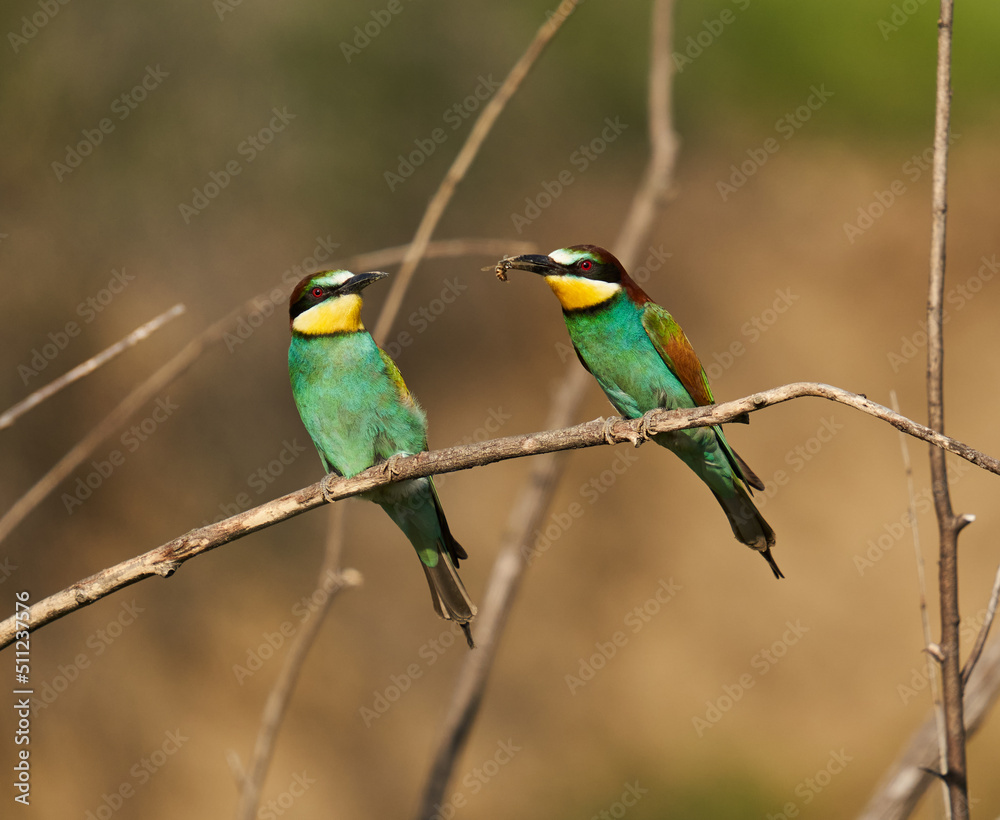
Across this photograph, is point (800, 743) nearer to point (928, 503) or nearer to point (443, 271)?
point (928, 503)

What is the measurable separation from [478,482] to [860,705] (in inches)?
98.8

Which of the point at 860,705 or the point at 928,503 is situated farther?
the point at 860,705

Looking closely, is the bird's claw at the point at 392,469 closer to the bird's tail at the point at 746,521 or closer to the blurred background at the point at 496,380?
the bird's tail at the point at 746,521

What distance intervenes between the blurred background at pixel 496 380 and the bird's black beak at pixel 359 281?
2210 millimetres

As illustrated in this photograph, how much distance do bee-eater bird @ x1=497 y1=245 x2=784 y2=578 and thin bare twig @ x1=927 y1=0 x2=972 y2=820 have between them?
0.55 m

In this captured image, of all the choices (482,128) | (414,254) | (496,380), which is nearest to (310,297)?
(414,254)

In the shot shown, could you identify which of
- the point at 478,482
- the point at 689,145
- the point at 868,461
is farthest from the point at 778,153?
the point at 478,482

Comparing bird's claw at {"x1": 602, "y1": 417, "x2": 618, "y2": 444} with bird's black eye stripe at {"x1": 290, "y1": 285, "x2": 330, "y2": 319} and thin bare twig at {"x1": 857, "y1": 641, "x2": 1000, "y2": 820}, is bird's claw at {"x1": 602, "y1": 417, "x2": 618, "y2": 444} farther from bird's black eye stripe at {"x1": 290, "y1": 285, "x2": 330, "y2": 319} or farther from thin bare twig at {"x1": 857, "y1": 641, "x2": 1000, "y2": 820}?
bird's black eye stripe at {"x1": 290, "y1": 285, "x2": 330, "y2": 319}

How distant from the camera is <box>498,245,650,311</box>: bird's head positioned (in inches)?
67.0

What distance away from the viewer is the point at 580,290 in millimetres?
1802

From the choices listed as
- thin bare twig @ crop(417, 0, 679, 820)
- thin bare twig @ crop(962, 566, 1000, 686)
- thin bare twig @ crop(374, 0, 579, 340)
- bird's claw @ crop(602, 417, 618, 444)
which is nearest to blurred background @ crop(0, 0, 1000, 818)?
thin bare twig @ crop(417, 0, 679, 820)

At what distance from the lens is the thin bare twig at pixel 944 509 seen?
1108 mm

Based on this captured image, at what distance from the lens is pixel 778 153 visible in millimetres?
5508

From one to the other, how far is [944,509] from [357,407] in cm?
126
